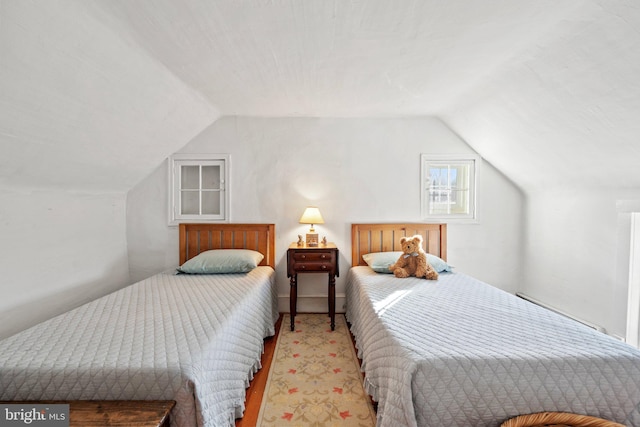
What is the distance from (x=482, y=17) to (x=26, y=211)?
3.21m

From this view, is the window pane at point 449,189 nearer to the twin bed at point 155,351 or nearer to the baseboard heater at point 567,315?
the baseboard heater at point 567,315

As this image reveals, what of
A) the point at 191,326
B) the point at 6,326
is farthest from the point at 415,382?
the point at 6,326

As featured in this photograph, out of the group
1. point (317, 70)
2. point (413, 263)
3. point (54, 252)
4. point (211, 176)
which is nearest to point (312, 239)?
point (413, 263)

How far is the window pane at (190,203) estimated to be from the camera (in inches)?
133

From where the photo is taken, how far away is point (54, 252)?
2.36 metres

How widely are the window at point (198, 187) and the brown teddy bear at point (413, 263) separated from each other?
191 cm

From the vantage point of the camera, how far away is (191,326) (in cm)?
164

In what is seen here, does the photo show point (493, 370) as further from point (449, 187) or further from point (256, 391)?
point (449, 187)

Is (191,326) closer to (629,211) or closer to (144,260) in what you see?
(144,260)

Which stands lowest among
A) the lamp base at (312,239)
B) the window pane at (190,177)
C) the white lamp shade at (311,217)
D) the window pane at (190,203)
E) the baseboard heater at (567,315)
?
the baseboard heater at (567,315)

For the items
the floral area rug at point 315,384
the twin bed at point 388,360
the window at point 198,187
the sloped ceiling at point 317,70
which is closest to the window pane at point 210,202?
the window at point 198,187

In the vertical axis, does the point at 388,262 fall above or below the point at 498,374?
above

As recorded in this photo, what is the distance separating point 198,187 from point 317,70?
1959mm

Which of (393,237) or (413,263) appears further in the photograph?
(393,237)
